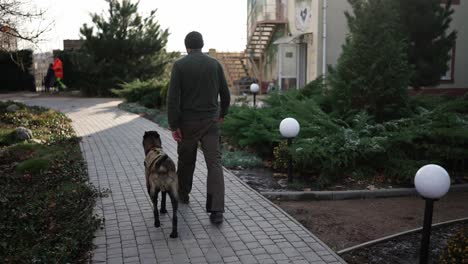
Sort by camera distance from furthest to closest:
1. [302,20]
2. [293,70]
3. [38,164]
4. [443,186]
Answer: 1. [293,70]
2. [302,20]
3. [38,164]
4. [443,186]

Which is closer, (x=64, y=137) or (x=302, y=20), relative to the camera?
(x=64, y=137)

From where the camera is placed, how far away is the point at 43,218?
237 inches

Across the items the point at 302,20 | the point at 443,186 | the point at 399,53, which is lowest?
the point at 443,186

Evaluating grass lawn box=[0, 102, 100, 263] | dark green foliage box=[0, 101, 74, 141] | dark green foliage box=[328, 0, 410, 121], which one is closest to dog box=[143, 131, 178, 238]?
grass lawn box=[0, 102, 100, 263]

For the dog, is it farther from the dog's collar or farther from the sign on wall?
the sign on wall

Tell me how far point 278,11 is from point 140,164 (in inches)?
730

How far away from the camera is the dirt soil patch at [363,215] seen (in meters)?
5.46

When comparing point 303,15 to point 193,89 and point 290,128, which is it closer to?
point 290,128

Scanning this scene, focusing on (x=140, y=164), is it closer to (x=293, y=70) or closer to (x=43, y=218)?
(x=43, y=218)

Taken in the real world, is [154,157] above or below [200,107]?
below

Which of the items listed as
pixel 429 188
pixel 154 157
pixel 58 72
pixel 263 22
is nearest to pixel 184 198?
pixel 154 157

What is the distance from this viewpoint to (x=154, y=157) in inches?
219

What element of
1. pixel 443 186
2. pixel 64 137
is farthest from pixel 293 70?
pixel 443 186

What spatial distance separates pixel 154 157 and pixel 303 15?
1858cm
